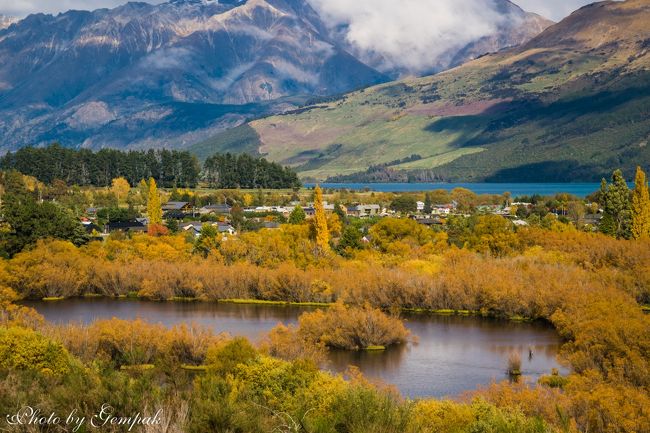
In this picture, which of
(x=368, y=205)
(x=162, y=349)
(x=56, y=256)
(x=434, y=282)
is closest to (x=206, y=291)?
(x=56, y=256)

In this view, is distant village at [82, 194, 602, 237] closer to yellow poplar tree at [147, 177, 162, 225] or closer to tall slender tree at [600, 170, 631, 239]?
yellow poplar tree at [147, 177, 162, 225]

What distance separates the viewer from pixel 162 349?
1866 inches

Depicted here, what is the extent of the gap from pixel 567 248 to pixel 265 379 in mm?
51301

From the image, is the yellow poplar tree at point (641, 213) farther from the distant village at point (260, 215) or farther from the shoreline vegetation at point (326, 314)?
the distant village at point (260, 215)

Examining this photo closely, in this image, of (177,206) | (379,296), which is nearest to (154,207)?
(177,206)

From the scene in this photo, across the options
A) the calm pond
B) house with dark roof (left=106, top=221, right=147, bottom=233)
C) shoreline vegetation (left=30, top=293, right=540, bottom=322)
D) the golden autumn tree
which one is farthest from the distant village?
the calm pond

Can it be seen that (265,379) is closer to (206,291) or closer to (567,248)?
(206,291)

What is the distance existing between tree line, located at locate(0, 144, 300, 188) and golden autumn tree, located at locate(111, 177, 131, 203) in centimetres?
1035

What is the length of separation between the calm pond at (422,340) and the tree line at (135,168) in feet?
315

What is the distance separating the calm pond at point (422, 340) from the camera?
4662 cm

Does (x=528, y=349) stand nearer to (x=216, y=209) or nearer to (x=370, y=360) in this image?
(x=370, y=360)

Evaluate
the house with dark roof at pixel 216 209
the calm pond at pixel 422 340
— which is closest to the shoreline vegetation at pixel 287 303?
the calm pond at pixel 422 340

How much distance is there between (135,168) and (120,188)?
68.3 feet

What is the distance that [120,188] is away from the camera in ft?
506
